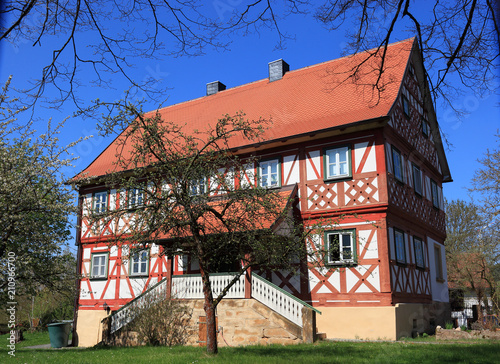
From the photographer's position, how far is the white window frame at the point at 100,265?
21666 millimetres

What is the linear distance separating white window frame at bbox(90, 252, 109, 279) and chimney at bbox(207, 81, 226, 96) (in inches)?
385

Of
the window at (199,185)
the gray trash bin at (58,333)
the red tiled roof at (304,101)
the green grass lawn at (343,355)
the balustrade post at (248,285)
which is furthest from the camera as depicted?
the gray trash bin at (58,333)

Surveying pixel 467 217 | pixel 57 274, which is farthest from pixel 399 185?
pixel 467 217

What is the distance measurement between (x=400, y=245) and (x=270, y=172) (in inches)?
209

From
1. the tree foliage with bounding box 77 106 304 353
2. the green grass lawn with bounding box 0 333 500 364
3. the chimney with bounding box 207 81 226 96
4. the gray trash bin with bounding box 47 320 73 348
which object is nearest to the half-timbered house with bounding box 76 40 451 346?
the gray trash bin with bounding box 47 320 73 348

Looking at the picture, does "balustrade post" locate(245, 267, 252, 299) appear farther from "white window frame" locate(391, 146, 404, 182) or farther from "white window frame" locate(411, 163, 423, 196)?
"white window frame" locate(411, 163, 423, 196)

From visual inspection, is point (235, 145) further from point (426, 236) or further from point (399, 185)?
point (426, 236)

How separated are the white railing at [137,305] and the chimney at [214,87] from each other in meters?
11.6

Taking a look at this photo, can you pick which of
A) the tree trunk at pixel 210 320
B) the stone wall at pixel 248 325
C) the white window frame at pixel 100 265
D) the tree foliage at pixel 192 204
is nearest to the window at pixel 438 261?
the stone wall at pixel 248 325

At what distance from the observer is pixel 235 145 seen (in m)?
19.1

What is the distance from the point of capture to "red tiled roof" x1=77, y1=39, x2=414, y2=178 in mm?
17109

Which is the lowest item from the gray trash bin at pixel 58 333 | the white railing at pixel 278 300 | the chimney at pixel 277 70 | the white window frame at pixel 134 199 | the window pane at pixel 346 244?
the gray trash bin at pixel 58 333

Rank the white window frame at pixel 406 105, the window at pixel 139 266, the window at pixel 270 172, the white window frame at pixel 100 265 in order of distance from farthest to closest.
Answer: the white window frame at pixel 100 265 → the window at pixel 139 266 → the white window frame at pixel 406 105 → the window at pixel 270 172

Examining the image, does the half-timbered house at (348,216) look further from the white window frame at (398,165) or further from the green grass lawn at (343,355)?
the green grass lawn at (343,355)
